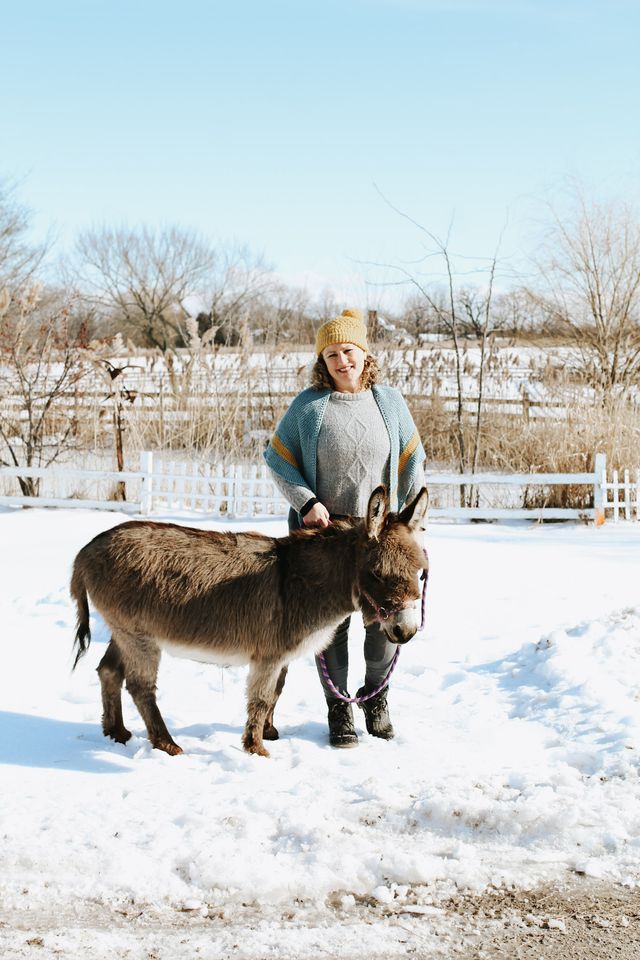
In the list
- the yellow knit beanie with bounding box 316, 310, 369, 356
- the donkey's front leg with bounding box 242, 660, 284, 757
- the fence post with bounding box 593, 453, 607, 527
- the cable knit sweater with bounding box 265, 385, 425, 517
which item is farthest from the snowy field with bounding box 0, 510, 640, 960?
the fence post with bounding box 593, 453, 607, 527

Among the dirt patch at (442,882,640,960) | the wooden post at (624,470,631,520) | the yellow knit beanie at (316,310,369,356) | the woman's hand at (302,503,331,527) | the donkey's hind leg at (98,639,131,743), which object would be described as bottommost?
the dirt patch at (442,882,640,960)

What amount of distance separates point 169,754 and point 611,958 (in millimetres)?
2349

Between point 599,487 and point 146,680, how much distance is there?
10.8 meters

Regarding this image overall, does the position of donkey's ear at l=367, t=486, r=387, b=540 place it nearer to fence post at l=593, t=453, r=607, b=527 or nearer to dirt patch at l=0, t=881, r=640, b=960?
dirt patch at l=0, t=881, r=640, b=960

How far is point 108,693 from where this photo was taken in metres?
4.57

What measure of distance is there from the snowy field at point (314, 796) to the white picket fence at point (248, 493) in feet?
24.8

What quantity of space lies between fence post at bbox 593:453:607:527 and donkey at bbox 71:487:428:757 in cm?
1015

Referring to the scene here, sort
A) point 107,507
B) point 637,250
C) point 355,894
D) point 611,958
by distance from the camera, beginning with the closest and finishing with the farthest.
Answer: point 611,958 → point 355,894 → point 107,507 → point 637,250

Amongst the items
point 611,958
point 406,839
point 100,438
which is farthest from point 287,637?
point 100,438

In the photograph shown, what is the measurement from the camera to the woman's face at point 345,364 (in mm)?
4582

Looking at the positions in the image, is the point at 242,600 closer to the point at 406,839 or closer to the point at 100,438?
the point at 406,839

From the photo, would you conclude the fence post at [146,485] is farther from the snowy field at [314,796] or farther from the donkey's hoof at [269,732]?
the donkey's hoof at [269,732]

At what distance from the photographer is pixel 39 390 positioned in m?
17.0

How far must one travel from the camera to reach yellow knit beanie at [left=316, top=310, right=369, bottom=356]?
14.9 ft
